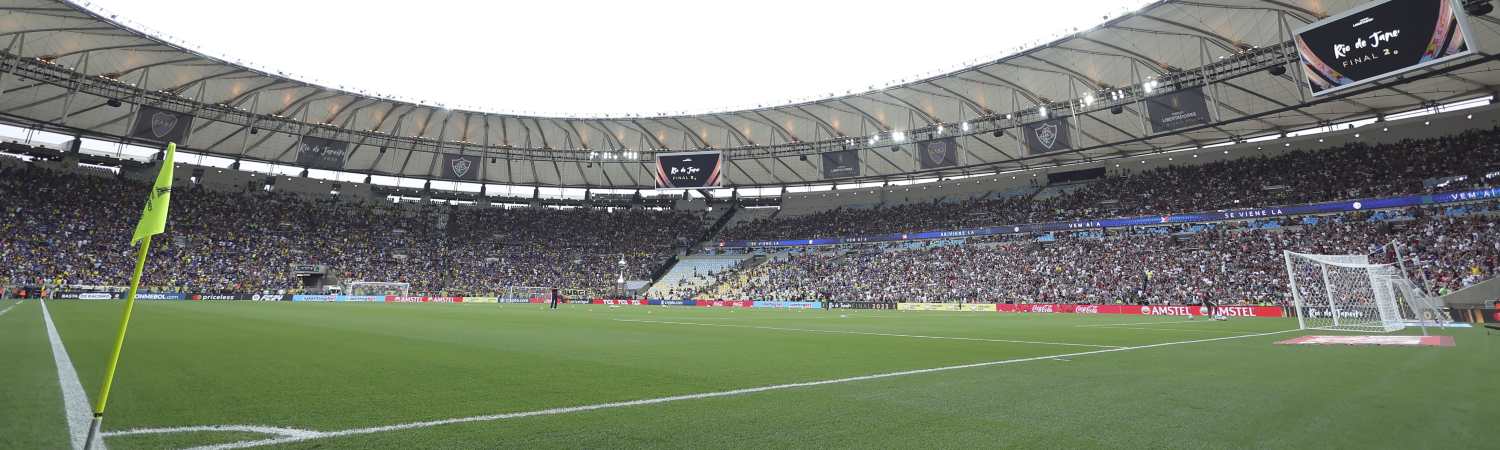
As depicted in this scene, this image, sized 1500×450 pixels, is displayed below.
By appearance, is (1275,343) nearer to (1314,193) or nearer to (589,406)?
(589,406)

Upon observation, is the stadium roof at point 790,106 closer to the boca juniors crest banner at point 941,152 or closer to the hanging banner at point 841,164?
the hanging banner at point 841,164

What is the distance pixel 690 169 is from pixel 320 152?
2201 centimetres

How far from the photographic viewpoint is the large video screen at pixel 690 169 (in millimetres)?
37969

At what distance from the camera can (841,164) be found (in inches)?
1508

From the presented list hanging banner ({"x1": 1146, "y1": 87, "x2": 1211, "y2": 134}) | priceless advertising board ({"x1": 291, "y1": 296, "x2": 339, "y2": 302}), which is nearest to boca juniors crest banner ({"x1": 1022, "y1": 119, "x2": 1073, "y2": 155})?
hanging banner ({"x1": 1146, "y1": 87, "x2": 1211, "y2": 134})

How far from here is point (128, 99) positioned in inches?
1350

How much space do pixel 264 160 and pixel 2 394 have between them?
5565 centimetres

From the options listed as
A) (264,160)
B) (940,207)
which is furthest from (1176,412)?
(264,160)

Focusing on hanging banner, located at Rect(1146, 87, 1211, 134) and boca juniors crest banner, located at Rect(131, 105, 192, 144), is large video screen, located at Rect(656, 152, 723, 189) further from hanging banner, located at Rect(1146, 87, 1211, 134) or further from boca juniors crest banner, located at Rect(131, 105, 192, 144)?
boca juniors crest banner, located at Rect(131, 105, 192, 144)

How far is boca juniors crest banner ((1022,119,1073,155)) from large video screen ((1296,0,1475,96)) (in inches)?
386

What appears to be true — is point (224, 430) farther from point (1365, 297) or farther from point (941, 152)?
point (941, 152)

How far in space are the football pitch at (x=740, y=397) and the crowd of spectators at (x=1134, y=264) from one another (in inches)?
845

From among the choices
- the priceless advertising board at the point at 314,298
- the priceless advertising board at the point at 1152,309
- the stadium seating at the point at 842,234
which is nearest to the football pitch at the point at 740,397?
the priceless advertising board at the point at 1152,309

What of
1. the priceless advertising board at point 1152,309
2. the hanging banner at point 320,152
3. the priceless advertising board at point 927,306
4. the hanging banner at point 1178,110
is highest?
the hanging banner at point 320,152
